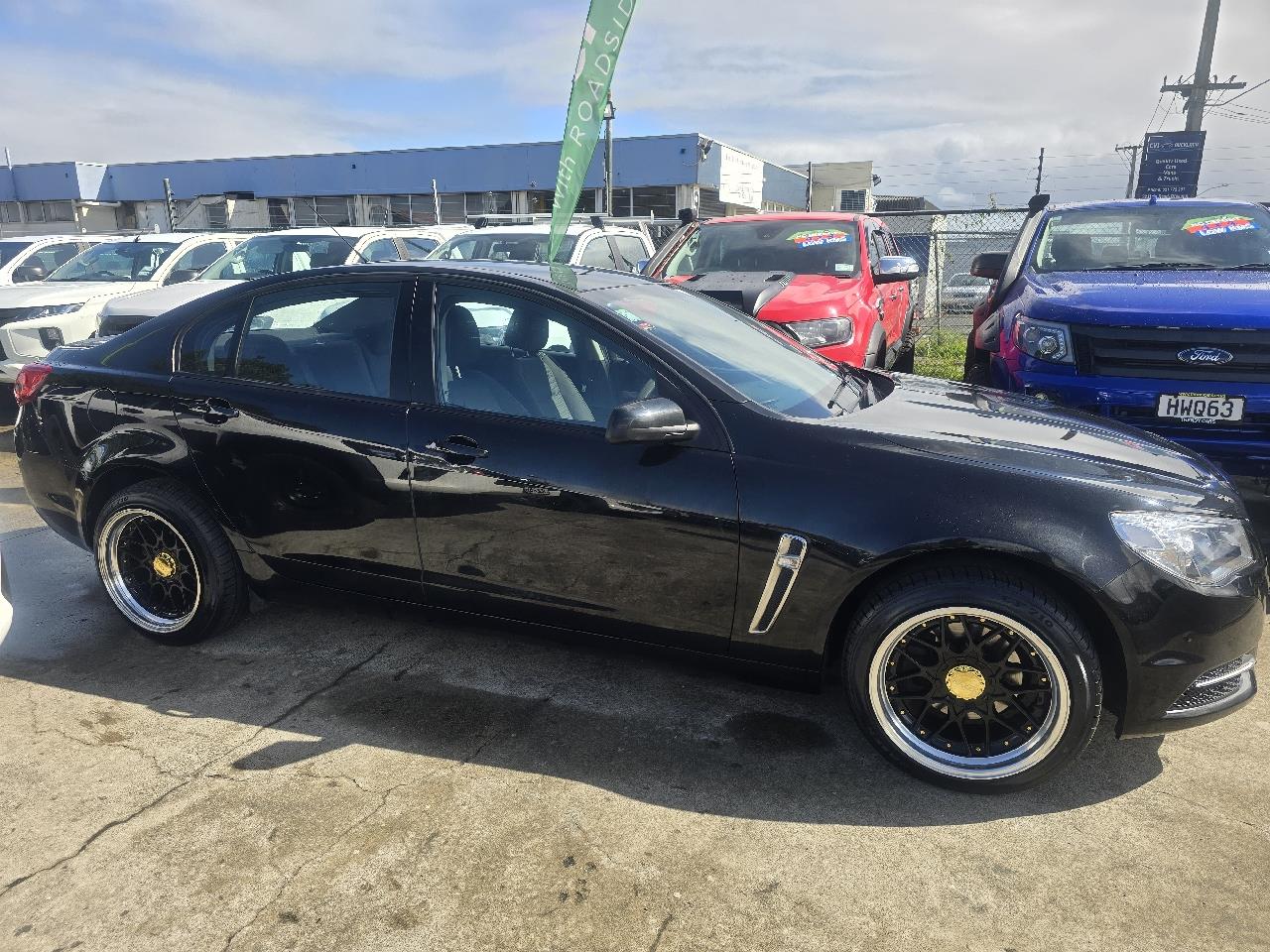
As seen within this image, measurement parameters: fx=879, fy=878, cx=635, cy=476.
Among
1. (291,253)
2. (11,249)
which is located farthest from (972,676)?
Answer: (11,249)

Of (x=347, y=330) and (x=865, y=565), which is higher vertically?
(x=347, y=330)

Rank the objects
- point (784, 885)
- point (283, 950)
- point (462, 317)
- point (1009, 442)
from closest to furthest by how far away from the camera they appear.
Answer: point (283, 950) → point (784, 885) → point (1009, 442) → point (462, 317)

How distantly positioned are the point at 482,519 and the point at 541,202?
32.9m

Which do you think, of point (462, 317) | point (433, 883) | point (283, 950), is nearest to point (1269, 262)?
point (462, 317)

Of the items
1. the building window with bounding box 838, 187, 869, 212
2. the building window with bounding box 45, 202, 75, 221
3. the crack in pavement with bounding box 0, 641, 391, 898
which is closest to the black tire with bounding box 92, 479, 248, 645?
the crack in pavement with bounding box 0, 641, 391, 898

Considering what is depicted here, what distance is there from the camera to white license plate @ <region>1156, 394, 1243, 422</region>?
438 cm

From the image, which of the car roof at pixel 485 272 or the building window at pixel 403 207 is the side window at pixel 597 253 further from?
the building window at pixel 403 207

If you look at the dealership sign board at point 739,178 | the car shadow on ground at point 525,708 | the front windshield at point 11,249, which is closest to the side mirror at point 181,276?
the front windshield at point 11,249

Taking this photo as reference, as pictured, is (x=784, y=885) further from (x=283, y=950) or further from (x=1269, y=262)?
(x=1269, y=262)

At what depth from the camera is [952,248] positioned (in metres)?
13.8

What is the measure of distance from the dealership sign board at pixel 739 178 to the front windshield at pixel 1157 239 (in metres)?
27.7

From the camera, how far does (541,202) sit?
3406 cm

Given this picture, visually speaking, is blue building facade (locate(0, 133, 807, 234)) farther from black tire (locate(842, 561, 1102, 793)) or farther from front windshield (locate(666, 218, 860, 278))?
black tire (locate(842, 561, 1102, 793))

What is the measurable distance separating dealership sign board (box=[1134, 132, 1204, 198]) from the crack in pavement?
64.5 ft
